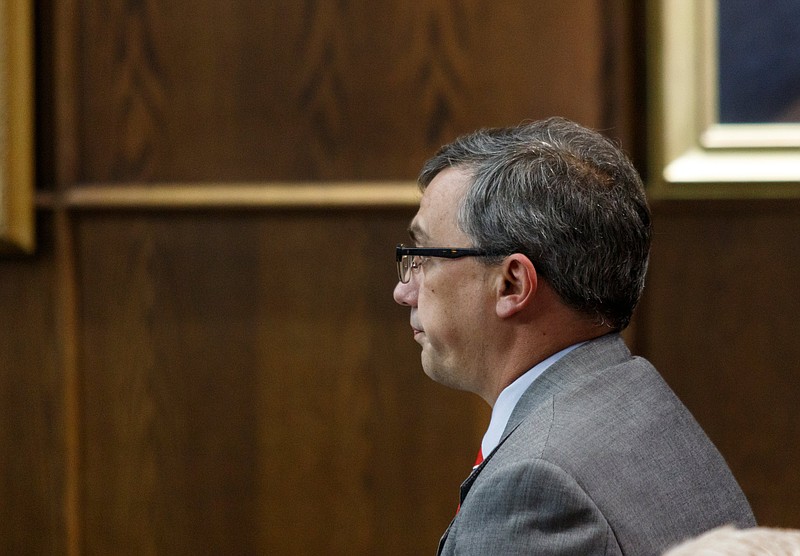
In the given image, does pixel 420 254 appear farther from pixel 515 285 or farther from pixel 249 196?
pixel 249 196

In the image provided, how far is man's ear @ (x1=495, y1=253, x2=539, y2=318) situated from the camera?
1.29 meters

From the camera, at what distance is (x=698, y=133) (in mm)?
2250

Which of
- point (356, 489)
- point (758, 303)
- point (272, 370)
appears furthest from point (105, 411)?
point (758, 303)

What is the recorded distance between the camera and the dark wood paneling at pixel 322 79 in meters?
2.27

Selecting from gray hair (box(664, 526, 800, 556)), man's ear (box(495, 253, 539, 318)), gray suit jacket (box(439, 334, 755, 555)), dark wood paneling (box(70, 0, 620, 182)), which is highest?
dark wood paneling (box(70, 0, 620, 182))

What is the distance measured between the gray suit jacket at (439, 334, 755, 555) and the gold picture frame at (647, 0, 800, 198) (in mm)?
1091

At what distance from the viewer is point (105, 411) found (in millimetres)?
2287

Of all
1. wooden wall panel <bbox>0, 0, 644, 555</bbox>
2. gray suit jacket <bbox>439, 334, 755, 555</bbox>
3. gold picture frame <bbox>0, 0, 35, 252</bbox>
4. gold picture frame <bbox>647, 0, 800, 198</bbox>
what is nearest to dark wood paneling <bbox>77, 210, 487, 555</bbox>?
wooden wall panel <bbox>0, 0, 644, 555</bbox>

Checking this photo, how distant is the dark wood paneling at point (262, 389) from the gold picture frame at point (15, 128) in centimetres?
14

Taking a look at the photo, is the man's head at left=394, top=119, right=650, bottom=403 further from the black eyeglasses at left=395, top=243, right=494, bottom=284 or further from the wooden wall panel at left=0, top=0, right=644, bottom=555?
the wooden wall panel at left=0, top=0, right=644, bottom=555

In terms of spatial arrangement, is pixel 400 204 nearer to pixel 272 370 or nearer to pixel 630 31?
pixel 272 370

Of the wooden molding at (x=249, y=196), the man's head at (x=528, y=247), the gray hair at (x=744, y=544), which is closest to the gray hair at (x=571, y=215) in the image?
the man's head at (x=528, y=247)

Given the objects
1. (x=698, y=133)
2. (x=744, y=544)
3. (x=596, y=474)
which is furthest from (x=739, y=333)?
(x=744, y=544)

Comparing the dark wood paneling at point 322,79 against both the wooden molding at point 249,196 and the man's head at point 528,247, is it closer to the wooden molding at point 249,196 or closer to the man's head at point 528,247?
the wooden molding at point 249,196
